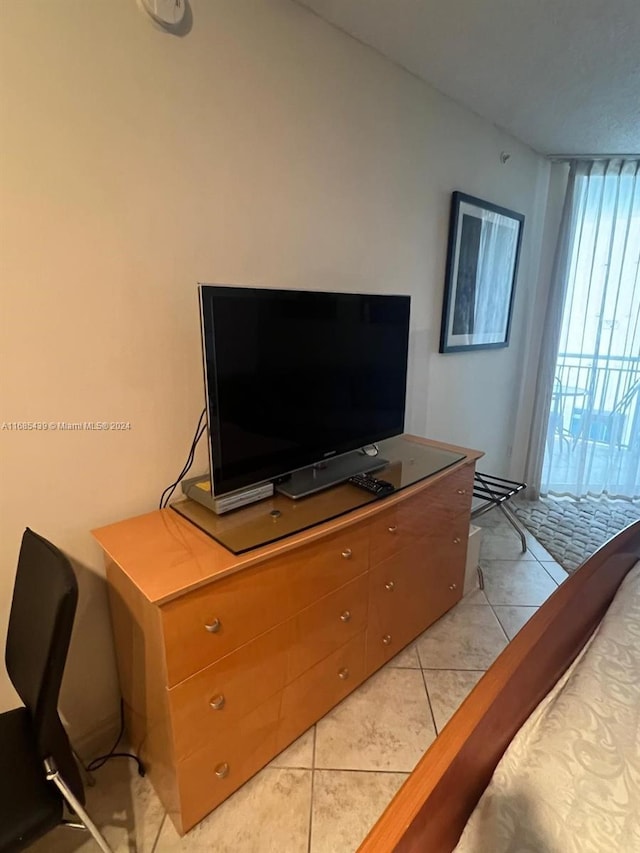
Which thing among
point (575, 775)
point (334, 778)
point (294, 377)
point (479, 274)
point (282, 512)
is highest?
point (479, 274)

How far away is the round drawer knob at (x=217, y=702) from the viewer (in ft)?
3.96

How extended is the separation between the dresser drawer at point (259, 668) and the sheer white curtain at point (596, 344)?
241cm

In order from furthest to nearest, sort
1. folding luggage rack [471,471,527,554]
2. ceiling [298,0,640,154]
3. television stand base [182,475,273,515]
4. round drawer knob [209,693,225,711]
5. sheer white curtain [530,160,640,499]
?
sheer white curtain [530,160,640,499] → folding luggage rack [471,471,527,554] → ceiling [298,0,640,154] → television stand base [182,475,273,515] → round drawer knob [209,693,225,711]

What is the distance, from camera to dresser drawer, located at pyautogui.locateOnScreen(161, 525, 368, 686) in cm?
110

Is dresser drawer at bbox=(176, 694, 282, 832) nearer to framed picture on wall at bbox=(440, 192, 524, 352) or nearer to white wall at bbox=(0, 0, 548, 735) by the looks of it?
white wall at bbox=(0, 0, 548, 735)

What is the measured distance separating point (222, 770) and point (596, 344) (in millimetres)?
3244

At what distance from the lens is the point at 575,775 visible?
0.79m

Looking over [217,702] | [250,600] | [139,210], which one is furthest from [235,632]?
[139,210]

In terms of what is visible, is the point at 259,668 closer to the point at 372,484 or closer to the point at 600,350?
the point at 372,484

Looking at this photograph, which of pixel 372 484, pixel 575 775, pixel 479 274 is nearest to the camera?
pixel 575 775

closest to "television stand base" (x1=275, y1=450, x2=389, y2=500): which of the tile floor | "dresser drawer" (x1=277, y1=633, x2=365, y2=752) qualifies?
"dresser drawer" (x1=277, y1=633, x2=365, y2=752)

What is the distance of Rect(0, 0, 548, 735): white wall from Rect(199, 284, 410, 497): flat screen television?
257 millimetres

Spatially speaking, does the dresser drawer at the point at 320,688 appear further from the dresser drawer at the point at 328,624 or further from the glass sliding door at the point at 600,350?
the glass sliding door at the point at 600,350

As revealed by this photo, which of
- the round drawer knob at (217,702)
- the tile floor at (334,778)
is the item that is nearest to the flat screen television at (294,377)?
the round drawer knob at (217,702)
